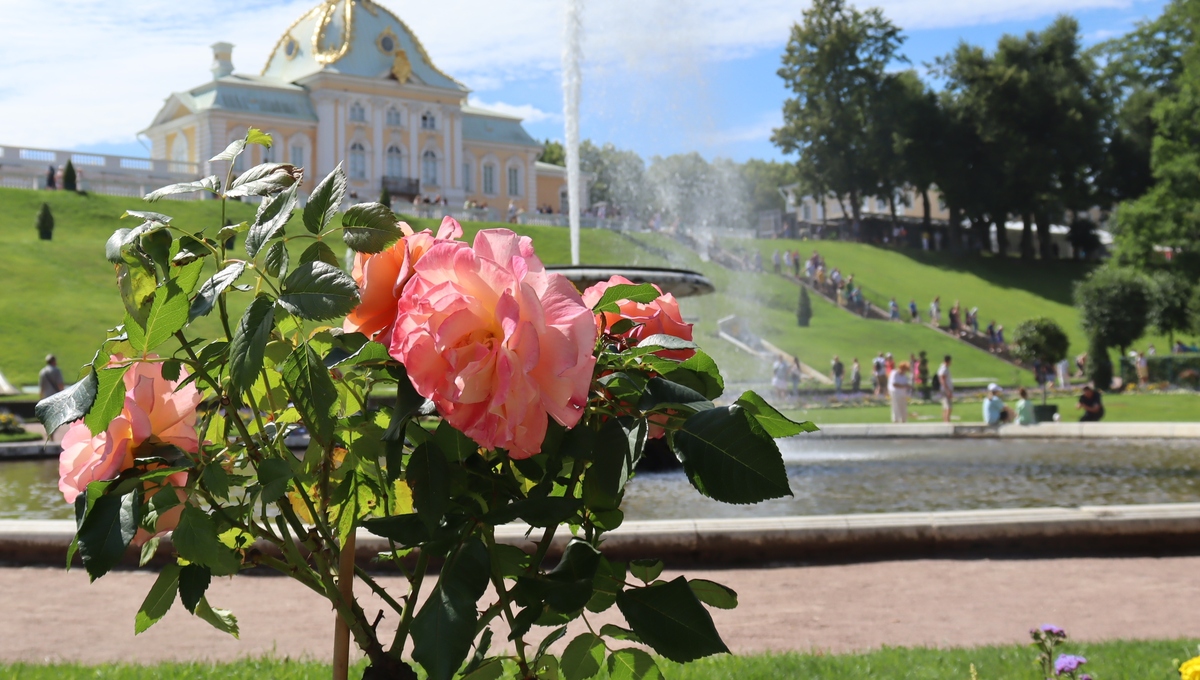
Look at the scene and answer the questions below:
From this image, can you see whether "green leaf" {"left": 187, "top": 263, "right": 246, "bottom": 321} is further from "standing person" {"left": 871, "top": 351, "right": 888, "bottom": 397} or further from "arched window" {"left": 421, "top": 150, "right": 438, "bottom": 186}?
"arched window" {"left": 421, "top": 150, "right": 438, "bottom": 186}

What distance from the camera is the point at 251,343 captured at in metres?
1.22

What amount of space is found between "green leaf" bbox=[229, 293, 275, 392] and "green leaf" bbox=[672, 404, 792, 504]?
47 centimetres

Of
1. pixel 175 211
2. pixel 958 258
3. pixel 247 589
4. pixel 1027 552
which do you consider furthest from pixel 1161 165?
pixel 247 589

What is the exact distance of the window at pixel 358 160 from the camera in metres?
54.7

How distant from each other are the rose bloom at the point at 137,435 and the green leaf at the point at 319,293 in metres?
0.29

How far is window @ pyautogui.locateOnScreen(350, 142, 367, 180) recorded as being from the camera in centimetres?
5469

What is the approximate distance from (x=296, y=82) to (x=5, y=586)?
176ft

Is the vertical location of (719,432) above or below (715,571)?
above

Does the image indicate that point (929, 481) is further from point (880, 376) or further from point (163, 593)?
point (880, 376)

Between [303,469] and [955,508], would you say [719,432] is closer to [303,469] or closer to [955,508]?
[303,469]

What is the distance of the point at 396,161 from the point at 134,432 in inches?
2230

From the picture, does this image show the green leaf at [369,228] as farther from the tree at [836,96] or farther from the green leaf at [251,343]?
the tree at [836,96]

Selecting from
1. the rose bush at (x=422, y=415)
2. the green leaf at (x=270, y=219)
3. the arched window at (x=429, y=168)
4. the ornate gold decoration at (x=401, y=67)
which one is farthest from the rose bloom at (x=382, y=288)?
the ornate gold decoration at (x=401, y=67)

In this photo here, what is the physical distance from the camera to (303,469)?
1521 millimetres
